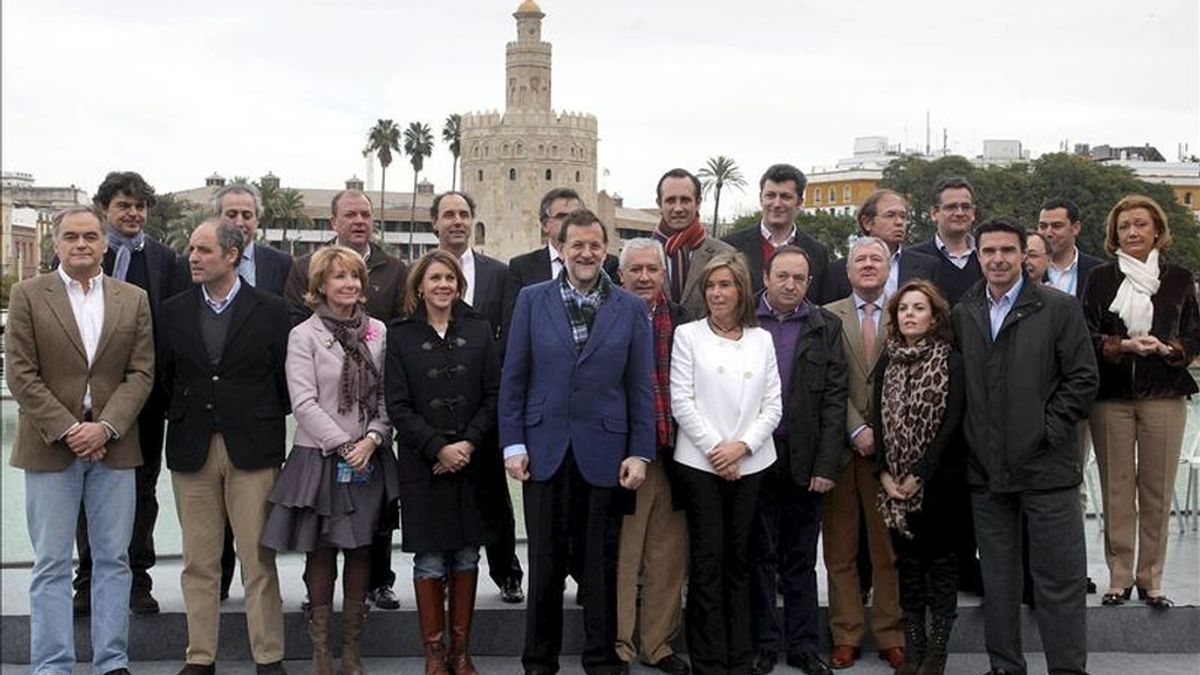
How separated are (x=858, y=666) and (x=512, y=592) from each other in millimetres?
1474

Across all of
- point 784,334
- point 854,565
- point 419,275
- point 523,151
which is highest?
point 523,151

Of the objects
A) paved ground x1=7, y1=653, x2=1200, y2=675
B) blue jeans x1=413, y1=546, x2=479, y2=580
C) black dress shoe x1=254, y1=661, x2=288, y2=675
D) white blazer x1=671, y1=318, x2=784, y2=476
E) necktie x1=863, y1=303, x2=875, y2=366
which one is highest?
necktie x1=863, y1=303, x2=875, y2=366

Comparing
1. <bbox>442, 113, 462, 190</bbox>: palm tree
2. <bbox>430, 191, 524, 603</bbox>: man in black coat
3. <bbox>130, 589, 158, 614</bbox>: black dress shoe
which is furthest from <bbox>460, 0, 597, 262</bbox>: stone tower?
<bbox>130, 589, 158, 614</bbox>: black dress shoe

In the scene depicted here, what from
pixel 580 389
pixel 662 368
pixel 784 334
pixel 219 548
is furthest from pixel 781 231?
pixel 219 548

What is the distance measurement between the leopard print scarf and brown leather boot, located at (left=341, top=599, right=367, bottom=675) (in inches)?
81.2

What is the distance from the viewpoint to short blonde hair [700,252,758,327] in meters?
4.88

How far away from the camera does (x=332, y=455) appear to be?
480cm

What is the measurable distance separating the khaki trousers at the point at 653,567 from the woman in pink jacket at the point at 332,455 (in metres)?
0.96

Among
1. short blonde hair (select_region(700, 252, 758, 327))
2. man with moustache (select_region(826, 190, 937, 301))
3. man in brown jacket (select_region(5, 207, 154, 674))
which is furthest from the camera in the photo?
man with moustache (select_region(826, 190, 937, 301))

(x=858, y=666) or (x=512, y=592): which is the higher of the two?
(x=512, y=592)

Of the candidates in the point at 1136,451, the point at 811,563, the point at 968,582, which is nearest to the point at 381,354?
the point at 811,563

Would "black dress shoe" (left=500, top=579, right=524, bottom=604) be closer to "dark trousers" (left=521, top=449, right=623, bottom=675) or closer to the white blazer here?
"dark trousers" (left=521, top=449, right=623, bottom=675)

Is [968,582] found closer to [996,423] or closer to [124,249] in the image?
[996,423]

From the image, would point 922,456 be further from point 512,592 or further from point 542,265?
point 542,265
